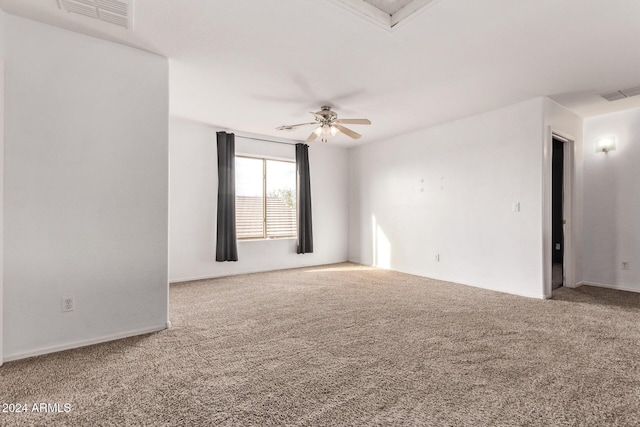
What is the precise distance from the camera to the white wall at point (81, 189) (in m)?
2.58

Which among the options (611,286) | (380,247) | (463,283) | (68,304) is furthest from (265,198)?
(611,286)

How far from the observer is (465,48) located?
3004 millimetres

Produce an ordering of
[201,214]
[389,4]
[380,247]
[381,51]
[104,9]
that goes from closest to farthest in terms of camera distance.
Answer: [104,9], [389,4], [381,51], [201,214], [380,247]

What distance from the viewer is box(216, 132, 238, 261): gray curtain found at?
224 inches

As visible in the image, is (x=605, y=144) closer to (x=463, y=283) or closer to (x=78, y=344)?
(x=463, y=283)

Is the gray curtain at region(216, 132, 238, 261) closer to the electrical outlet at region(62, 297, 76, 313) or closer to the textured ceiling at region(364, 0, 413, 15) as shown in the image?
the electrical outlet at region(62, 297, 76, 313)

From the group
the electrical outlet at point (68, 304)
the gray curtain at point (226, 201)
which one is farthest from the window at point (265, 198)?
the electrical outlet at point (68, 304)

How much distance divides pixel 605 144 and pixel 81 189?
22.4ft

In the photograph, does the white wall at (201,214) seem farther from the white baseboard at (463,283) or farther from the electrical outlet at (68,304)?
the electrical outlet at (68,304)

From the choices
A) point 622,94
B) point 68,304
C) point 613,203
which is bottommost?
point 68,304

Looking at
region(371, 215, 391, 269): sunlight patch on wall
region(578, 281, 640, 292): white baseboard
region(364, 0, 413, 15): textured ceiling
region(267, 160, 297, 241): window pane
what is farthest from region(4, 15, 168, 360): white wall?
region(578, 281, 640, 292): white baseboard

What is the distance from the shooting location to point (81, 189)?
9.24ft

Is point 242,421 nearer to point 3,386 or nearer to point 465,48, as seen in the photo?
point 3,386

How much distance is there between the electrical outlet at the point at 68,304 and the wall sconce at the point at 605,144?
23.1ft
